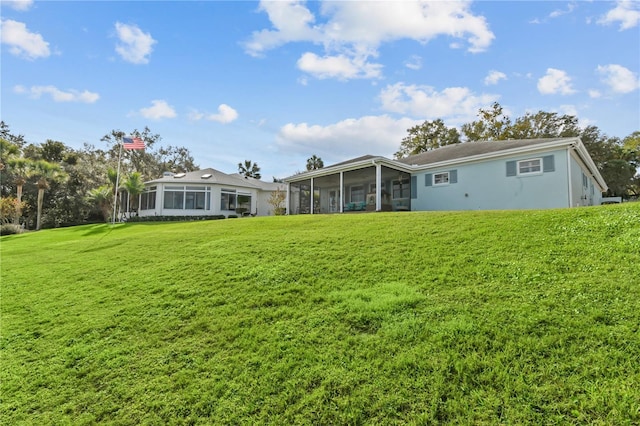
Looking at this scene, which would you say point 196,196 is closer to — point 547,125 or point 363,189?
point 363,189

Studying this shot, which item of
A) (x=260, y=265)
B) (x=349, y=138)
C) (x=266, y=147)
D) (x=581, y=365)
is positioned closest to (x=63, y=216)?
(x=266, y=147)

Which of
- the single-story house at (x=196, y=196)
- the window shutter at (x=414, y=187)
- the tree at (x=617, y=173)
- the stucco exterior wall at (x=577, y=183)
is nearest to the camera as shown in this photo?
the stucco exterior wall at (x=577, y=183)

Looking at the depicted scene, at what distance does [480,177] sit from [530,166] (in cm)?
192

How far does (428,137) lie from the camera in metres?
32.1

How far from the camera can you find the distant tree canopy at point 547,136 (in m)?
27.9

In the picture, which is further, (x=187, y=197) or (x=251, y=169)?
(x=251, y=169)

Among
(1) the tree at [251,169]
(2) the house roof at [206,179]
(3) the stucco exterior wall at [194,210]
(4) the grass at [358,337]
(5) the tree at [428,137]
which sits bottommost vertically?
(4) the grass at [358,337]

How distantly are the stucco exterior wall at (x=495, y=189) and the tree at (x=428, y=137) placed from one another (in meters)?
17.7

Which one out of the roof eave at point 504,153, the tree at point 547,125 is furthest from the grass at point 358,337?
the tree at point 547,125

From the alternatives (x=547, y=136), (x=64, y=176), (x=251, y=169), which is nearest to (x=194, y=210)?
(x=64, y=176)

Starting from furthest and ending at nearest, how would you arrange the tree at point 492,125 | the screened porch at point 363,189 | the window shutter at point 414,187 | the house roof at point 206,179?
1. the tree at point 492,125
2. the house roof at point 206,179
3. the screened porch at point 363,189
4. the window shutter at point 414,187

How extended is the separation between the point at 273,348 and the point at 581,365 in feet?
8.76

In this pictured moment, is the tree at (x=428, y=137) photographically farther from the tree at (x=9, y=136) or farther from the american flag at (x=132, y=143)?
A: the tree at (x=9, y=136)

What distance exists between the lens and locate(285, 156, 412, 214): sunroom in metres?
15.3
